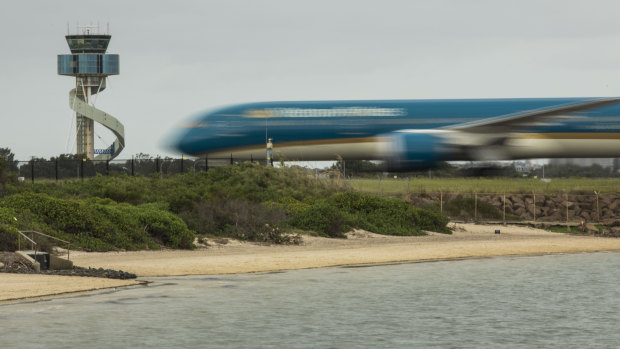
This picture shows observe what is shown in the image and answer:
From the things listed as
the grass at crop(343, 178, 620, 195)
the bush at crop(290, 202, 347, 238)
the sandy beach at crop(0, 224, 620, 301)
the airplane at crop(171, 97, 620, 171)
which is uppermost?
the airplane at crop(171, 97, 620, 171)

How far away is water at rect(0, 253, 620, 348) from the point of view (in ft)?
84.7

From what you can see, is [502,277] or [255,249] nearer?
[502,277]

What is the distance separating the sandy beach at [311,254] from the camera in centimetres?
2992

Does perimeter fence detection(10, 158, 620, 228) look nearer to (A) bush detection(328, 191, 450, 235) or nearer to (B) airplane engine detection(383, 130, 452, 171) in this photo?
(A) bush detection(328, 191, 450, 235)

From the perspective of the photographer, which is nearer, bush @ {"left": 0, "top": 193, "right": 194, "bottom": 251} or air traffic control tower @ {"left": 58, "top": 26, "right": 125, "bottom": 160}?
bush @ {"left": 0, "top": 193, "right": 194, "bottom": 251}

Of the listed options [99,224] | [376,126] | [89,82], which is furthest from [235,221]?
[89,82]

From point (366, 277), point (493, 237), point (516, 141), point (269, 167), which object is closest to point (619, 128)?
point (516, 141)

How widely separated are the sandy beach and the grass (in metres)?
11.8

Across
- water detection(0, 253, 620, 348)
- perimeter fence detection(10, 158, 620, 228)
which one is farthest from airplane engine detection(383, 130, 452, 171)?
perimeter fence detection(10, 158, 620, 228)

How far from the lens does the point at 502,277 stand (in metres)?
39.3

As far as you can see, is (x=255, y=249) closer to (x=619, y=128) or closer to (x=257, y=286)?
(x=257, y=286)

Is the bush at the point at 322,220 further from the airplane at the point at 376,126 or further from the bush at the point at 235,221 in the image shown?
the airplane at the point at 376,126

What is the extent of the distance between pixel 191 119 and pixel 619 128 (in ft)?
94.6

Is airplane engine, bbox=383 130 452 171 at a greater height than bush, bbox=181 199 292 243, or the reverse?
airplane engine, bbox=383 130 452 171
